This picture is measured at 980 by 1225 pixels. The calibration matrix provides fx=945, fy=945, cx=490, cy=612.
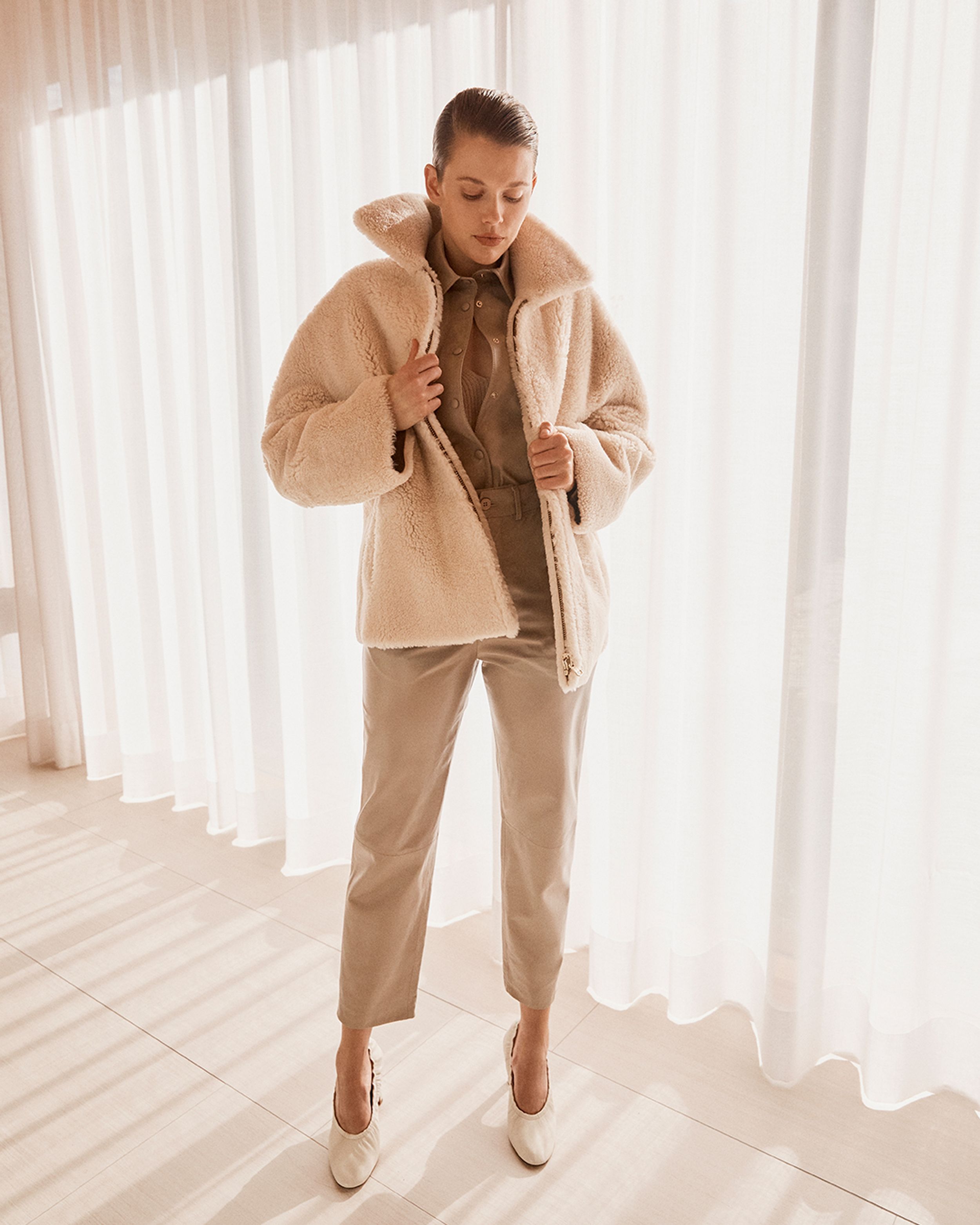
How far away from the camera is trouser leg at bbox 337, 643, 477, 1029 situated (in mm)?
1329

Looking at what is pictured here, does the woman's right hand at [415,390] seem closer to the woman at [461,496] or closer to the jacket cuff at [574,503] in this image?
the woman at [461,496]

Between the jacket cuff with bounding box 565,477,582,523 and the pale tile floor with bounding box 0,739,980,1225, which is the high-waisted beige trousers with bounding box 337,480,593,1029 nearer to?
the jacket cuff with bounding box 565,477,582,523

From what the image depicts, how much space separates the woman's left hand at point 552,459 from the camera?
3.92ft

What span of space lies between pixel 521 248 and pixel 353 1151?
130 cm

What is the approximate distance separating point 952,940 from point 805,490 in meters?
0.75

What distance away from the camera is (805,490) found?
146cm

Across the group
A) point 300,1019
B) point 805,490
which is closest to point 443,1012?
point 300,1019

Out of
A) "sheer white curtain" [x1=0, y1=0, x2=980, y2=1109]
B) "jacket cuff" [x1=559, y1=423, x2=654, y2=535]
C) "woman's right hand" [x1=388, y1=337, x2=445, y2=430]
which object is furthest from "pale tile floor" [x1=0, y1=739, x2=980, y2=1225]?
"woman's right hand" [x1=388, y1=337, x2=445, y2=430]

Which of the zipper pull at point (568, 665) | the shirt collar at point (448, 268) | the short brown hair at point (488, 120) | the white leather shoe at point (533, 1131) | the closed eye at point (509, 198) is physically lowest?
the white leather shoe at point (533, 1131)

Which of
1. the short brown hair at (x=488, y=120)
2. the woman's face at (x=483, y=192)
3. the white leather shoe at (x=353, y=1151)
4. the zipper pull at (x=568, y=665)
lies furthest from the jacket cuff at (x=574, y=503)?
the white leather shoe at (x=353, y=1151)

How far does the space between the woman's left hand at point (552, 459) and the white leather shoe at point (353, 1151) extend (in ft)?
2.97

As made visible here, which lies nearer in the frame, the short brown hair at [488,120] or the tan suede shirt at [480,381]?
the short brown hair at [488,120]

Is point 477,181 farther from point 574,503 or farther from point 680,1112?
point 680,1112

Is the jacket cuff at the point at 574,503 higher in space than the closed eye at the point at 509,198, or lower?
lower
